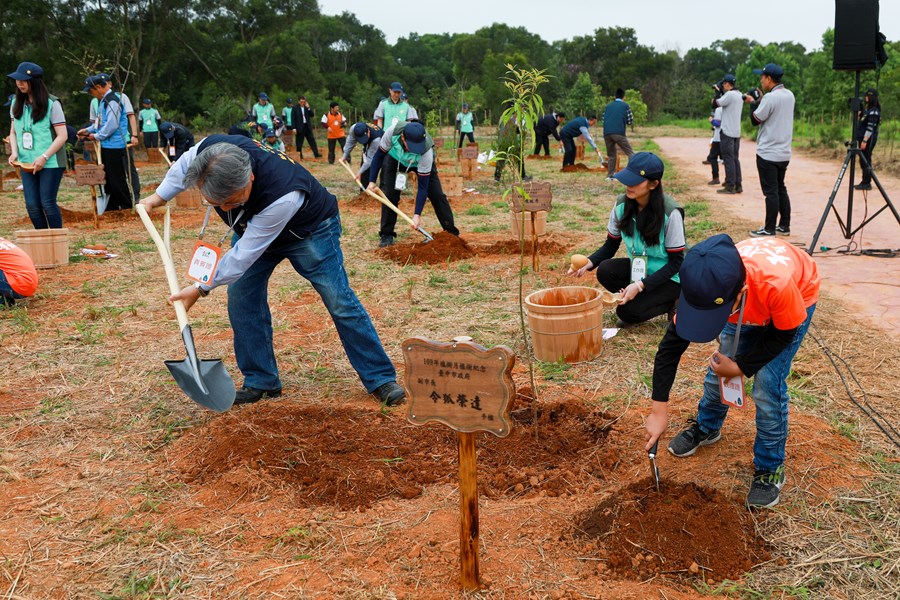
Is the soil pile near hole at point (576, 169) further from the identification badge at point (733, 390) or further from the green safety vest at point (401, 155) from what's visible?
the identification badge at point (733, 390)

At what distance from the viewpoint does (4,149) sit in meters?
22.3

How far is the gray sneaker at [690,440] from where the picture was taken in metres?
3.45

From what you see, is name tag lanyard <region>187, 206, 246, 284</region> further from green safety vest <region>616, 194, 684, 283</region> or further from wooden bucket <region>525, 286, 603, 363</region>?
green safety vest <region>616, 194, 684, 283</region>

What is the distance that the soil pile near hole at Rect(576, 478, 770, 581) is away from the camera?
2654 mm

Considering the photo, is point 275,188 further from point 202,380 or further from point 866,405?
point 866,405

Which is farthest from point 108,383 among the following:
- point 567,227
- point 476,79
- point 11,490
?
point 476,79

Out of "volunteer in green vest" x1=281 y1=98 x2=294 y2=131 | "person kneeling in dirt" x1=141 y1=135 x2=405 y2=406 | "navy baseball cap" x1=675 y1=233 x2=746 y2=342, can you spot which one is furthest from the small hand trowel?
"volunteer in green vest" x1=281 y1=98 x2=294 y2=131

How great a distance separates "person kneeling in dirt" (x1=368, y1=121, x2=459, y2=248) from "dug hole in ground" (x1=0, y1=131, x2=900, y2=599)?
2.49 metres

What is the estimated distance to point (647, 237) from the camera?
15.3ft

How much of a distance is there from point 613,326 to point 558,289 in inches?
26.3

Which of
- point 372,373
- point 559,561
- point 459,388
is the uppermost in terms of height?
point 459,388

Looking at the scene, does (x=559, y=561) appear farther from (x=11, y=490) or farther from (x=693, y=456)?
(x=11, y=490)

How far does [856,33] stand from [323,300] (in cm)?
557

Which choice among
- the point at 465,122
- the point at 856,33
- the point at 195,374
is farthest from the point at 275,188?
the point at 465,122
